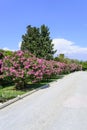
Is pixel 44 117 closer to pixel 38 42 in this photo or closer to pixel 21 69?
pixel 21 69

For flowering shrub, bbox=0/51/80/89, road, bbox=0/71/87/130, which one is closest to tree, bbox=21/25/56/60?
flowering shrub, bbox=0/51/80/89

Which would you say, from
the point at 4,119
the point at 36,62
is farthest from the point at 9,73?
the point at 4,119

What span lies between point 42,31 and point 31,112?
52783 mm

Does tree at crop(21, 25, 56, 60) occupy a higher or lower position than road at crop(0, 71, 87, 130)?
higher

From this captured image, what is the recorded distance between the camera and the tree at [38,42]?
6019 cm

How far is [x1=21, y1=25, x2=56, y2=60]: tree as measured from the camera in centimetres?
6019

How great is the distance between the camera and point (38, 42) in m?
62.1

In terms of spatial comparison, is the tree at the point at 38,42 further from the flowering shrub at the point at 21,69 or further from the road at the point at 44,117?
the road at the point at 44,117

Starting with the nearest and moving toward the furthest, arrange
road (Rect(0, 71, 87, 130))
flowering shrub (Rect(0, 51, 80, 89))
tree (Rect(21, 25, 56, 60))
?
1. road (Rect(0, 71, 87, 130))
2. flowering shrub (Rect(0, 51, 80, 89))
3. tree (Rect(21, 25, 56, 60))

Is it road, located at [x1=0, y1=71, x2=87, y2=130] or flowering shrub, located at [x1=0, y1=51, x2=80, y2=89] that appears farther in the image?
flowering shrub, located at [x1=0, y1=51, x2=80, y2=89]

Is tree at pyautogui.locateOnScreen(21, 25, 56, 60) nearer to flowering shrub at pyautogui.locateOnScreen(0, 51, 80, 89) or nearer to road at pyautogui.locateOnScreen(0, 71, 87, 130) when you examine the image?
flowering shrub at pyautogui.locateOnScreen(0, 51, 80, 89)

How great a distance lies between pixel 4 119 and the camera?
33.0ft

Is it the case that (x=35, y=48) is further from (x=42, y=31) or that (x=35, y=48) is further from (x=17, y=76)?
(x=17, y=76)

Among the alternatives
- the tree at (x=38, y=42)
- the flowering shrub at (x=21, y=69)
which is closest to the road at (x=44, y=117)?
the flowering shrub at (x=21, y=69)
